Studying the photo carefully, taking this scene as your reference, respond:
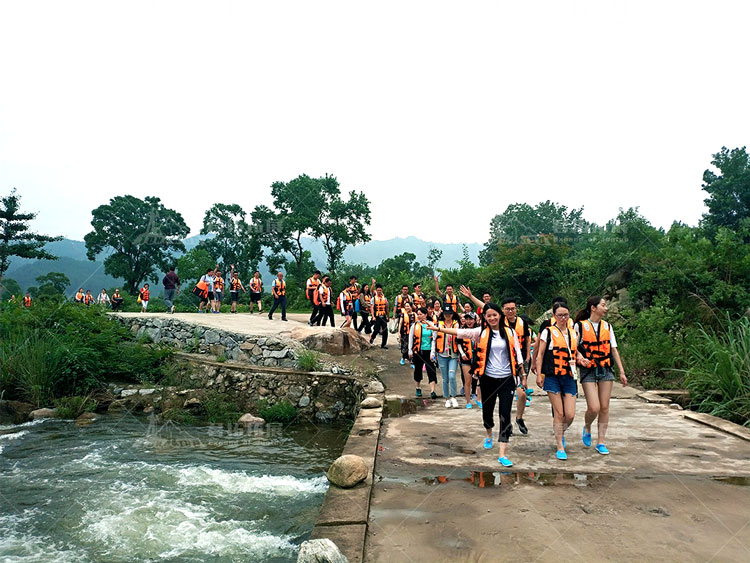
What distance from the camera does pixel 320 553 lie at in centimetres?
328

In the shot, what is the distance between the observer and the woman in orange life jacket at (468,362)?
8.34 m

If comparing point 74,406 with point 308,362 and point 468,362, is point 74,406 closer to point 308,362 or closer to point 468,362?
point 308,362

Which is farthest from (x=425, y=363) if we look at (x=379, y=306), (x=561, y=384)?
(x=379, y=306)

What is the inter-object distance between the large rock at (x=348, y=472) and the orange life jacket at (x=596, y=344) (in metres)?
2.74

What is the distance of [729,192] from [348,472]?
101 ft

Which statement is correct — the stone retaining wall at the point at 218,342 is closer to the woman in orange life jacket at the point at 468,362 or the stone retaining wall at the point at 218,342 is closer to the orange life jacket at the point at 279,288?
the orange life jacket at the point at 279,288

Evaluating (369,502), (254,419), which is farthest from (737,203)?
(369,502)

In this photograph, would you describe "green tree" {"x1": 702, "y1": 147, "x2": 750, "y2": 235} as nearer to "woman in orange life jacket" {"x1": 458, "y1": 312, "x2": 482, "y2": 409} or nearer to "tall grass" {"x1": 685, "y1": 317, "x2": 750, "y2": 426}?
"tall grass" {"x1": 685, "y1": 317, "x2": 750, "y2": 426}

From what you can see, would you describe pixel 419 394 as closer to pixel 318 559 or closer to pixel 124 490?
pixel 124 490

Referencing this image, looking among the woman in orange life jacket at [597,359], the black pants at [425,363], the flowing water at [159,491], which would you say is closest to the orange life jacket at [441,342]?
the black pants at [425,363]

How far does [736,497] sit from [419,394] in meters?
5.49

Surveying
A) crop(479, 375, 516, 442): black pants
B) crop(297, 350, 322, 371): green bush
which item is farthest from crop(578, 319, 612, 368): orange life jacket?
crop(297, 350, 322, 371): green bush

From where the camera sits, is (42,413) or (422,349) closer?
(422,349)

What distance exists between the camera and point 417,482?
4.98 m
